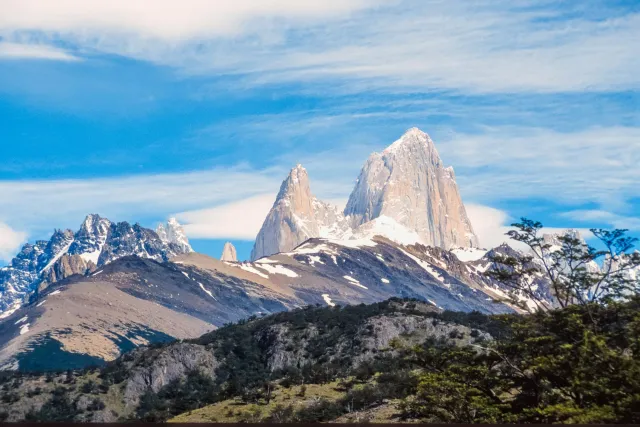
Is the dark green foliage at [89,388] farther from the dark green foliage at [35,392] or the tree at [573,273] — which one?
the tree at [573,273]

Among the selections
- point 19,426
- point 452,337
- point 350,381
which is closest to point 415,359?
point 19,426

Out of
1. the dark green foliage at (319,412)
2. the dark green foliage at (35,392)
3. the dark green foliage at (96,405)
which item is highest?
the dark green foliage at (35,392)

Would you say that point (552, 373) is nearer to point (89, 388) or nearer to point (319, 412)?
point (319, 412)

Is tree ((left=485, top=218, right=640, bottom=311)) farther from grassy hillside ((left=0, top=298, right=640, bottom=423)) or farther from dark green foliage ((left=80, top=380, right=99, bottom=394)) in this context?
dark green foliage ((left=80, top=380, right=99, bottom=394))

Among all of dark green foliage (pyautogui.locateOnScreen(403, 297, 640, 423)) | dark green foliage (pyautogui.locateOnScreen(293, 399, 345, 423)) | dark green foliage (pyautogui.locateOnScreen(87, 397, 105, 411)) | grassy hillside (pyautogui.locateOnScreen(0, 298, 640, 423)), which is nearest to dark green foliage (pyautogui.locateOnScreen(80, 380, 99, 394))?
grassy hillside (pyautogui.locateOnScreen(0, 298, 640, 423))

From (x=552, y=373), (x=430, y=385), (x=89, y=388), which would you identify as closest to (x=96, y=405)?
(x=89, y=388)

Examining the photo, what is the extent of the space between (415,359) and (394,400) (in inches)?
1719

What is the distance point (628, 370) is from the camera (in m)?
50.8

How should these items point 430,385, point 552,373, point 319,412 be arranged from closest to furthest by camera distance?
point 552,373 → point 430,385 → point 319,412

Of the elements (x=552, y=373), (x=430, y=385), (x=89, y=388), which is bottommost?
(x=430, y=385)

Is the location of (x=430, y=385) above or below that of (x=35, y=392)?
below

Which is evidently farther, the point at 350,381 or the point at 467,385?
the point at 350,381

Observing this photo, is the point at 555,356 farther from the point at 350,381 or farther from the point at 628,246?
the point at 350,381

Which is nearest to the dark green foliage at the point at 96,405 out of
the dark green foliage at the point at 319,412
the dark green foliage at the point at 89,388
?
the dark green foliage at the point at 89,388
